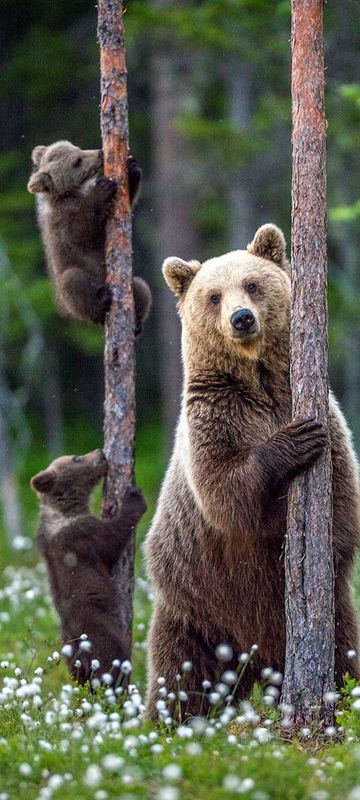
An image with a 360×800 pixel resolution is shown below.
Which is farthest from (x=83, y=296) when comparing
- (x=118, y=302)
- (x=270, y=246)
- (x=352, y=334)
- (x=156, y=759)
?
(x=352, y=334)

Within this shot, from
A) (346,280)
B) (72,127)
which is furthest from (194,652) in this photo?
(72,127)

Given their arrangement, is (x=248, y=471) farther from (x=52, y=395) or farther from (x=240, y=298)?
(x=52, y=395)

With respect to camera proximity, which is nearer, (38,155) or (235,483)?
(235,483)

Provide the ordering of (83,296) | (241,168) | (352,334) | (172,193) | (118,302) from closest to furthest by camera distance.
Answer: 1. (118,302)
2. (83,296)
3. (241,168)
4. (352,334)
5. (172,193)

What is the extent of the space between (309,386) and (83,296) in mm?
2478

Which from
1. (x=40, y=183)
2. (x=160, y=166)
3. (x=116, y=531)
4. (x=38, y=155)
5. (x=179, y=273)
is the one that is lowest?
(x=116, y=531)

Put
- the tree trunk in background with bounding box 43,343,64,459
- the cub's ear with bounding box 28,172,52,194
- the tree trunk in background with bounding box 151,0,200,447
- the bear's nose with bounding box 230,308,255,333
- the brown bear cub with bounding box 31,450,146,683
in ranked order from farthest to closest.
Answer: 1. the tree trunk in background with bounding box 43,343,64,459
2. the tree trunk in background with bounding box 151,0,200,447
3. the cub's ear with bounding box 28,172,52,194
4. the brown bear cub with bounding box 31,450,146,683
5. the bear's nose with bounding box 230,308,255,333

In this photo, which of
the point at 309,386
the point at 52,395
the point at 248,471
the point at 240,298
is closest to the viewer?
the point at 309,386

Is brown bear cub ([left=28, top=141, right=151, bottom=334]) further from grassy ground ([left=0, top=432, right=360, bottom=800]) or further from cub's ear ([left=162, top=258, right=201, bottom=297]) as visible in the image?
grassy ground ([left=0, top=432, right=360, bottom=800])

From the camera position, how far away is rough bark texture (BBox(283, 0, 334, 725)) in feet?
19.3

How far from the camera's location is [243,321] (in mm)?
6328

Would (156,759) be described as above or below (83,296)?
below

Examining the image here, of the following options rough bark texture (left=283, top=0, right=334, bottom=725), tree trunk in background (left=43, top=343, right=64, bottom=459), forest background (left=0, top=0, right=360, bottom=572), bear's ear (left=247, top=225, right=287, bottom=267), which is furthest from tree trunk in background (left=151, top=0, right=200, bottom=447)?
rough bark texture (left=283, top=0, right=334, bottom=725)

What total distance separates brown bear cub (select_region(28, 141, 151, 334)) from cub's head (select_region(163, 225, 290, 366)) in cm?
94
